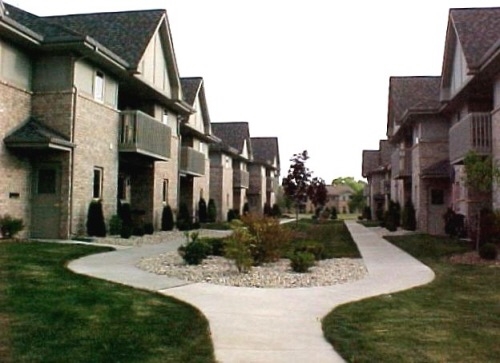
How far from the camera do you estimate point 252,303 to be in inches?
316

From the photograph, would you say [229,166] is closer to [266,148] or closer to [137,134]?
[266,148]

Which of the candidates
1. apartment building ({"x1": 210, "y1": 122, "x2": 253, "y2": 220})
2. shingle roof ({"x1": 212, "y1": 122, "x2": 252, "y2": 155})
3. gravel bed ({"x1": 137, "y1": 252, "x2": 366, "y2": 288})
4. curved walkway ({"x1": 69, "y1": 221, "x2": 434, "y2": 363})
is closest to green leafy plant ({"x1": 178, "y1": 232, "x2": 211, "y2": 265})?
gravel bed ({"x1": 137, "y1": 252, "x2": 366, "y2": 288})

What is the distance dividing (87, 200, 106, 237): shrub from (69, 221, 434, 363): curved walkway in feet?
14.5

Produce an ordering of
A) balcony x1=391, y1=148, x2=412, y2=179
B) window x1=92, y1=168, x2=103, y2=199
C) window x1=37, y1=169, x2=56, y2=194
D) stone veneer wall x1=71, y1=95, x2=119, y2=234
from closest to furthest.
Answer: window x1=37, y1=169, x2=56, y2=194 < stone veneer wall x1=71, y1=95, x2=119, y2=234 < window x1=92, y1=168, x2=103, y2=199 < balcony x1=391, y1=148, x2=412, y2=179

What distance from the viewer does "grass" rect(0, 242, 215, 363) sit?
505cm

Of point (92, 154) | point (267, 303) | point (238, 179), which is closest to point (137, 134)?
point (92, 154)

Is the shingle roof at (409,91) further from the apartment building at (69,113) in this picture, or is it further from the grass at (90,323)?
the grass at (90,323)

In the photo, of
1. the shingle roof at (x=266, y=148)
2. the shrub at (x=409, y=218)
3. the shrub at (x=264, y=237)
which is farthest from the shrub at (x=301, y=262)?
the shingle roof at (x=266, y=148)

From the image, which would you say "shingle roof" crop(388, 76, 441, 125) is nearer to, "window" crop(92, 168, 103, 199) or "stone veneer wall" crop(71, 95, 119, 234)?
"stone veneer wall" crop(71, 95, 119, 234)

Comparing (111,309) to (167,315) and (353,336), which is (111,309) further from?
(353,336)

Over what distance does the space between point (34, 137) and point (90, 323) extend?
1085cm

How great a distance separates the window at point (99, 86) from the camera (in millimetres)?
18891

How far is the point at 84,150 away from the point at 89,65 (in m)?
2.95

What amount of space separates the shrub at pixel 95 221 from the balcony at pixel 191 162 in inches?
436
